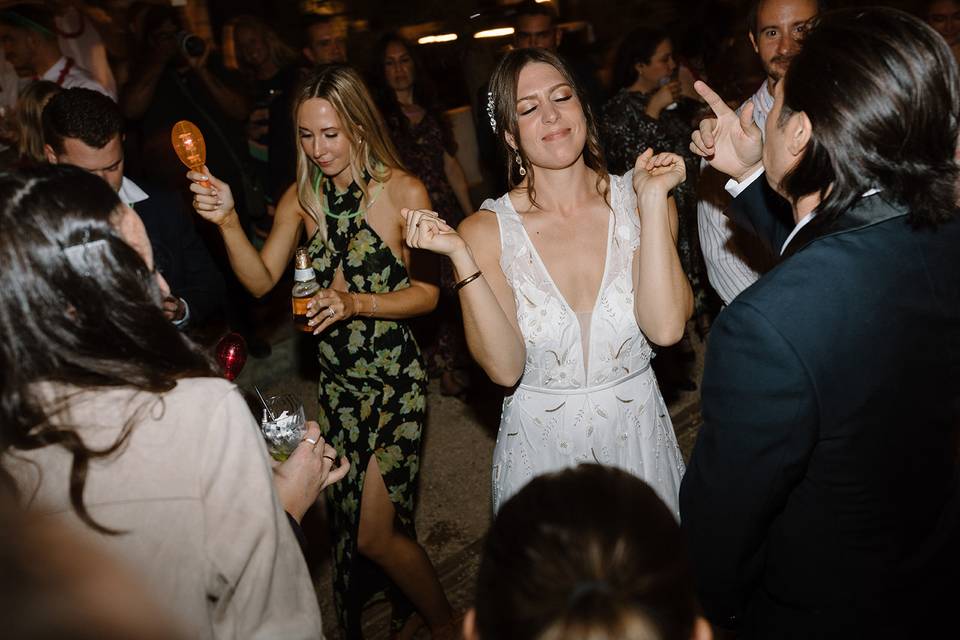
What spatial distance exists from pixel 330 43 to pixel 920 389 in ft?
15.8

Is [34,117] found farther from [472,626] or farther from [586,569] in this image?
[586,569]

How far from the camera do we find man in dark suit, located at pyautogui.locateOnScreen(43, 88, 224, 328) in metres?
2.47

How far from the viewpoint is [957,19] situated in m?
4.68

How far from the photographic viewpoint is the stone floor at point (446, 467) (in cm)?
325

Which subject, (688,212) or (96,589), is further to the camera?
(688,212)

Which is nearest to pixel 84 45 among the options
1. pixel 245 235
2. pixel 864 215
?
pixel 245 235

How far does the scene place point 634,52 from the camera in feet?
15.5

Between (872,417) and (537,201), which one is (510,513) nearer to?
(872,417)

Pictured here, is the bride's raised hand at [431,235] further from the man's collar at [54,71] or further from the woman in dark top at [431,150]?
the man's collar at [54,71]

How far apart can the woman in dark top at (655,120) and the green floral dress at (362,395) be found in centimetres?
217

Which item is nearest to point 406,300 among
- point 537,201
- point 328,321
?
point 328,321

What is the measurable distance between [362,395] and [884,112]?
79.2 inches

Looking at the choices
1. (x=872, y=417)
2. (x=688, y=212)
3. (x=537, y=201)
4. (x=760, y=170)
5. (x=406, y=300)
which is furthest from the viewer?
(x=688, y=212)

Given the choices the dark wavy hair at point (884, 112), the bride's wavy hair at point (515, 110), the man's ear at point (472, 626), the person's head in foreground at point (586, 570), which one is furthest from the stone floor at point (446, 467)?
the dark wavy hair at point (884, 112)
